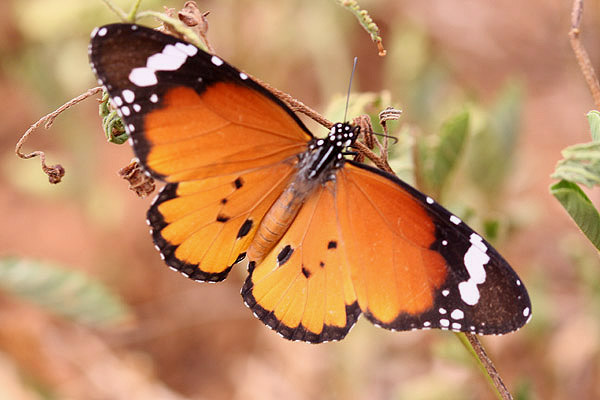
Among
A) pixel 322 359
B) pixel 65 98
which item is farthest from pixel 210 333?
→ pixel 65 98

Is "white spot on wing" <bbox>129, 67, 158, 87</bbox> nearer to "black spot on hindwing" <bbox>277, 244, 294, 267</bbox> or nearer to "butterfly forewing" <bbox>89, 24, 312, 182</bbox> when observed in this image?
"butterfly forewing" <bbox>89, 24, 312, 182</bbox>

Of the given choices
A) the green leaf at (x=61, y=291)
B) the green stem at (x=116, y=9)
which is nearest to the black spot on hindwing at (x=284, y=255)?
the green stem at (x=116, y=9)

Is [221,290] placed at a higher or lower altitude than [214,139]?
lower

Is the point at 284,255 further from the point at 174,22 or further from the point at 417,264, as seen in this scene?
the point at 174,22

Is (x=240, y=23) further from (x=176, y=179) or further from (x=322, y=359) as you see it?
(x=176, y=179)

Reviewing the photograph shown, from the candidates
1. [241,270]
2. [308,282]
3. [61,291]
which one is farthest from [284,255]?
[241,270]
